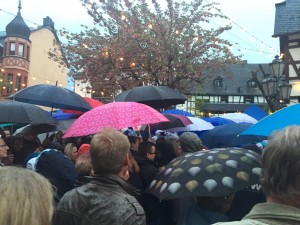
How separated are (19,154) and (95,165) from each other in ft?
8.38

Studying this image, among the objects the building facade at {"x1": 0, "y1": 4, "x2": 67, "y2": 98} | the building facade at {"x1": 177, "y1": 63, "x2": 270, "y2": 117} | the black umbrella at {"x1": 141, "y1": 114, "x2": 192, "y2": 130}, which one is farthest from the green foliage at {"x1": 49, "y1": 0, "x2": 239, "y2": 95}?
the building facade at {"x1": 177, "y1": 63, "x2": 270, "y2": 117}

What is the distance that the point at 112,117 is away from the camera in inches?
199

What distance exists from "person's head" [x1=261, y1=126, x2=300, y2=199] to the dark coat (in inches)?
42.0

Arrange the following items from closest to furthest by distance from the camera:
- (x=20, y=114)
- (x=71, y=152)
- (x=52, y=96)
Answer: (x=71, y=152) < (x=20, y=114) < (x=52, y=96)

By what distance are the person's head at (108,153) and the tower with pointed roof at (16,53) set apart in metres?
37.4

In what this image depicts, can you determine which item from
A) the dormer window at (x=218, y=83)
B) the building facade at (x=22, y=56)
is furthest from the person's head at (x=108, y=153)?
the dormer window at (x=218, y=83)

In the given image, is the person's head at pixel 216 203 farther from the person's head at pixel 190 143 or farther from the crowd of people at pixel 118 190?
the person's head at pixel 190 143

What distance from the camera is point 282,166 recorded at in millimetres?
1769

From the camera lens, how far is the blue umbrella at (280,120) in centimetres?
360

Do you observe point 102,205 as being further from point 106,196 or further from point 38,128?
point 38,128

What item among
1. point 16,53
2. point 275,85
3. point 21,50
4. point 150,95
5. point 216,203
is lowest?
point 216,203

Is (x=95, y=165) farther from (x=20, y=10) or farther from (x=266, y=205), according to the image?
(x=20, y=10)

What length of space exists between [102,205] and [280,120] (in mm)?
1964

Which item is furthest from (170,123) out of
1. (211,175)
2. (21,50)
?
(21,50)
